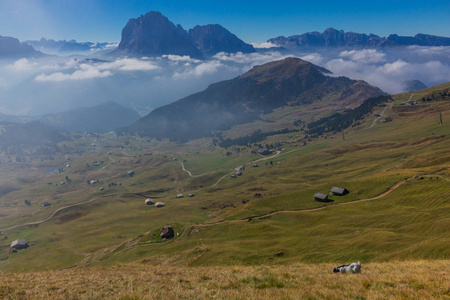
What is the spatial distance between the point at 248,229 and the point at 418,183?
231ft

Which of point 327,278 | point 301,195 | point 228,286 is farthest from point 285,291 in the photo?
point 301,195

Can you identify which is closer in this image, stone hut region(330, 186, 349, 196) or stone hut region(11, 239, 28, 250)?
stone hut region(330, 186, 349, 196)

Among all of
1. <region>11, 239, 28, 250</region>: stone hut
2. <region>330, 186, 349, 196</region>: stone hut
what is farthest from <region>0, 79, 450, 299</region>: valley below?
<region>11, 239, 28, 250</region>: stone hut

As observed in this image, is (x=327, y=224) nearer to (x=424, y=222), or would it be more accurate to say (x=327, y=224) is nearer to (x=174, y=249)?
(x=424, y=222)

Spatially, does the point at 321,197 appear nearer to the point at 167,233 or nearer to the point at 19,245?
the point at 167,233

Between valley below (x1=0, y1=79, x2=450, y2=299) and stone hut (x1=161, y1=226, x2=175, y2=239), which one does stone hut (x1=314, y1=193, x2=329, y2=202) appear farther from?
stone hut (x1=161, y1=226, x2=175, y2=239)

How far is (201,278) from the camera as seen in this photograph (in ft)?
82.2

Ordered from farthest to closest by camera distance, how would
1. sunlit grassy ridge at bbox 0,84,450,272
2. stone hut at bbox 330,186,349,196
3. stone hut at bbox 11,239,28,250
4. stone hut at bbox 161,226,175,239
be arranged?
1. stone hut at bbox 11,239,28,250
2. stone hut at bbox 330,186,349,196
3. stone hut at bbox 161,226,175,239
4. sunlit grassy ridge at bbox 0,84,450,272

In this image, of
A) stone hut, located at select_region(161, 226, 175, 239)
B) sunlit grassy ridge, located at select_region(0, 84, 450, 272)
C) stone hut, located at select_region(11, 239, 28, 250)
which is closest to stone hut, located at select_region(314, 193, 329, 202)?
sunlit grassy ridge, located at select_region(0, 84, 450, 272)

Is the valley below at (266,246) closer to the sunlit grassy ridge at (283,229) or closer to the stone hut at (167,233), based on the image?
the sunlit grassy ridge at (283,229)

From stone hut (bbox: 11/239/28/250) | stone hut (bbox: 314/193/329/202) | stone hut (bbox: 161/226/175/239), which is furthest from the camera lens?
stone hut (bbox: 11/239/28/250)

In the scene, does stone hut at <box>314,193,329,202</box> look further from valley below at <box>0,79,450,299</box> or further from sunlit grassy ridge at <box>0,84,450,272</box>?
sunlit grassy ridge at <box>0,84,450,272</box>

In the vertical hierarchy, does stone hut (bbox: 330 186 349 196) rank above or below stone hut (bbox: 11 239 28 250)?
above

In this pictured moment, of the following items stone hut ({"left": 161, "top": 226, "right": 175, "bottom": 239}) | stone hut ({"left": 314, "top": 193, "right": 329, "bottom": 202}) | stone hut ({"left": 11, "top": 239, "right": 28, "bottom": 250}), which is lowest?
stone hut ({"left": 11, "top": 239, "right": 28, "bottom": 250})
